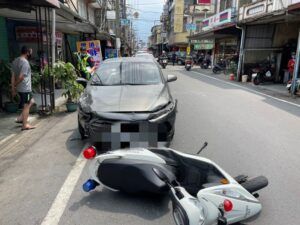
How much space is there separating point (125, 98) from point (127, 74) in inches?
50.0

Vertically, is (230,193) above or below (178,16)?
below

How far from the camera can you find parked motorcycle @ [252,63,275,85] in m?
16.4

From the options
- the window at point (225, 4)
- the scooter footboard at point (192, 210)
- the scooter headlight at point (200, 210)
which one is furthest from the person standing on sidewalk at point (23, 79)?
the window at point (225, 4)

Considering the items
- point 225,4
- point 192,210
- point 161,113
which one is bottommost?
point 192,210

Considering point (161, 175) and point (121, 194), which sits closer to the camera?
point (161, 175)

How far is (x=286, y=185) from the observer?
3982 millimetres

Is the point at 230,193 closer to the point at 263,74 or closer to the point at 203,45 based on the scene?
the point at 263,74

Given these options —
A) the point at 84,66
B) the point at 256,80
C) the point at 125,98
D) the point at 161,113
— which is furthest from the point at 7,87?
the point at 256,80

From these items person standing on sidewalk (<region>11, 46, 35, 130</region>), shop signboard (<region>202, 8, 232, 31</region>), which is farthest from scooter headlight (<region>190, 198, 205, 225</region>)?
shop signboard (<region>202, 8, 232, 31</region>)

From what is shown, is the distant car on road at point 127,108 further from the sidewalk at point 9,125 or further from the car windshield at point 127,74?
the sidewalk at point 9,125

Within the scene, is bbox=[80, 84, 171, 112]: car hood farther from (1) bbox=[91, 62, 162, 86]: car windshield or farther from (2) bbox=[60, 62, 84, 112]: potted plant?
Answer: (2) bbox=[60, 62, 84, 112]: potted plant

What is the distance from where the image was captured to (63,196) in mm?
3627

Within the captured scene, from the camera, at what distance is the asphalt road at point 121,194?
3.24m

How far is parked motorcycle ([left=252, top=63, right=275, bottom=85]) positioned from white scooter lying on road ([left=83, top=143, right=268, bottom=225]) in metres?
14.1
